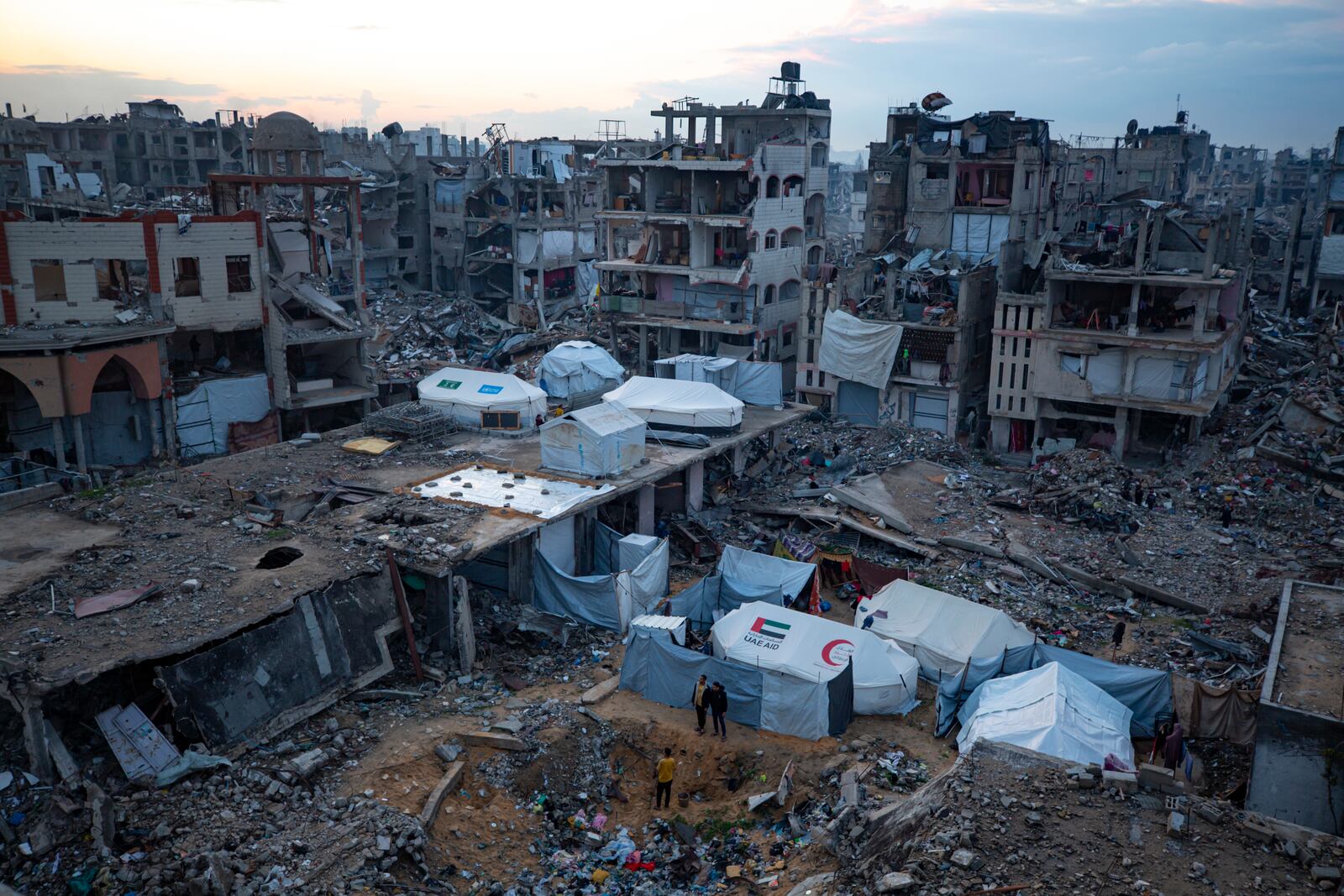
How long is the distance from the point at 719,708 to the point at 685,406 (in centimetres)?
1273

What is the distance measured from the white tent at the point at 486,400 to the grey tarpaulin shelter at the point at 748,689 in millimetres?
11587

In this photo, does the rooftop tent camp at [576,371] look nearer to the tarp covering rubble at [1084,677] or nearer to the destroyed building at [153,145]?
the tarp covering rubble at [1084,677]

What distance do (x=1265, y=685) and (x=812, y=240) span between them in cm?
3338

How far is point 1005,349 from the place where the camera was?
→ 35156mm

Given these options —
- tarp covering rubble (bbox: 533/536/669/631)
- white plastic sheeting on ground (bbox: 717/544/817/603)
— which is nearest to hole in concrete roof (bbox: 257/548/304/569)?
tarp covering rubble (bbox: 533/536/669/631)

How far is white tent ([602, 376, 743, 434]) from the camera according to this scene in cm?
2911

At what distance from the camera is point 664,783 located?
16594 millimetres

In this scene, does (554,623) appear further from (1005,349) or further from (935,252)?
(935,252)

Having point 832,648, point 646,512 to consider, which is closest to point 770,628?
point 832,648

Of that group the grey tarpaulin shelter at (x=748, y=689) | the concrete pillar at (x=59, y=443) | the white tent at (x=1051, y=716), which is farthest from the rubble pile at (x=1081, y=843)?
the concrete pillar at (x=59, y=443)

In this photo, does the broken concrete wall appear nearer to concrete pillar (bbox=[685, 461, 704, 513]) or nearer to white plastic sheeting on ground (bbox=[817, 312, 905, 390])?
concrete pillar (bbox=[685, 461, 704, 513])

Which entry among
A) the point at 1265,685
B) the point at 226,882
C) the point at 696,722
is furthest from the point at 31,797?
the point at 1265,685

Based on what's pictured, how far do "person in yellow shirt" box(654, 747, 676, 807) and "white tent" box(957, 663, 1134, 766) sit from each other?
4.71 metres

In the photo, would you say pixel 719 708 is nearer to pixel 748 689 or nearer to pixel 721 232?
pixel 748 689
